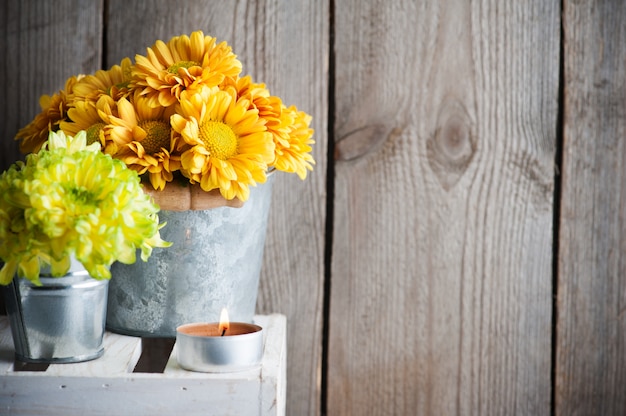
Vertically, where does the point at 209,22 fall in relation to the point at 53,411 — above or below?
above

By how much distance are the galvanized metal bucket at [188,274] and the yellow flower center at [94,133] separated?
0.11 meters

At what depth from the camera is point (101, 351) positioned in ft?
2.28

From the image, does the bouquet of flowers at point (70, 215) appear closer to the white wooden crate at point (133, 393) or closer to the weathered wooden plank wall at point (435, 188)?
the white wooden crate at point (133, 393)

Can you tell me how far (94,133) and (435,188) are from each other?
1.53 feet

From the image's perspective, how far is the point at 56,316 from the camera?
0.65 metres

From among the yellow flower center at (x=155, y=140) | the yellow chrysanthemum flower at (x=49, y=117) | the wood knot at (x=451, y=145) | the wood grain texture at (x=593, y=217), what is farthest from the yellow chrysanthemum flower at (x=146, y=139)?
the wood grain texture at (x=593, y=217)

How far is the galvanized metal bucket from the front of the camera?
74 cm

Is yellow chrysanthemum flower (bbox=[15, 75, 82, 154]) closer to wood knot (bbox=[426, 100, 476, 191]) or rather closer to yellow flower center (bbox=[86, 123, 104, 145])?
yellow flower center (bbox=[86, 123, 104, 145])

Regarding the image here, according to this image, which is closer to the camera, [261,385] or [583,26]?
[261,385]

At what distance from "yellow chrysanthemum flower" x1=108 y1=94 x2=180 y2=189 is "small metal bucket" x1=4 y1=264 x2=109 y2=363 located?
0.12 m

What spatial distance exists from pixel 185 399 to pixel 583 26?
2.38ft

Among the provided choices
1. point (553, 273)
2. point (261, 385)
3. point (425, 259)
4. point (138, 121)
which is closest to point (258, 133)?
point (138, 121)

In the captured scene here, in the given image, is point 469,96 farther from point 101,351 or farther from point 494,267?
point 101,351

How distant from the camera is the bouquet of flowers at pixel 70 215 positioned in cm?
57
